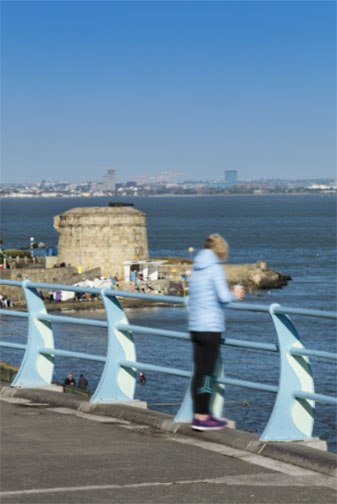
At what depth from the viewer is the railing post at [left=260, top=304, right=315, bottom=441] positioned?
6.86 m

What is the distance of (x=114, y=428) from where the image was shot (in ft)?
25.2

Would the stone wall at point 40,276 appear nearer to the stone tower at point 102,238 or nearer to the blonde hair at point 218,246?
the stone tower at point 102,238

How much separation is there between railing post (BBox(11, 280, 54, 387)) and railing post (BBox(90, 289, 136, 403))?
1077mm

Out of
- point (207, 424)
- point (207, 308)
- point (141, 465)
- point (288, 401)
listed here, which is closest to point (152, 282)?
point (207, 424)

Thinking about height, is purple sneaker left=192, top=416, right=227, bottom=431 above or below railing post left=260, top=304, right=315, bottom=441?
below

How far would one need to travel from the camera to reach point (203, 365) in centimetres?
716

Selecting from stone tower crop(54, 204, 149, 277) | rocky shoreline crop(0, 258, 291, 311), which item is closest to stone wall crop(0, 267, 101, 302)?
rocky shoreline crop(0, 258, 291, 311)

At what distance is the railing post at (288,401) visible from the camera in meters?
6.86

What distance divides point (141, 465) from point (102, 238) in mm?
78949

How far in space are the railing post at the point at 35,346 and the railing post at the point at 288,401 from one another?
9.88ft

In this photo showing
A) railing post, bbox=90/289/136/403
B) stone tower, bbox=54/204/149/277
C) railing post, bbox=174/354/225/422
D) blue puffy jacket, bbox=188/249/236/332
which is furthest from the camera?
stone tower, bbox=54/204/149/277

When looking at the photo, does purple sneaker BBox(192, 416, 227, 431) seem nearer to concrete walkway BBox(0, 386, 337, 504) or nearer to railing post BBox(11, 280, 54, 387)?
concrete walkway BBox(0, 386, 337, 504)

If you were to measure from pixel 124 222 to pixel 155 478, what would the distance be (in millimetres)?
80036

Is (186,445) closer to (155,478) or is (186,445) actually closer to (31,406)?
(155,478)
